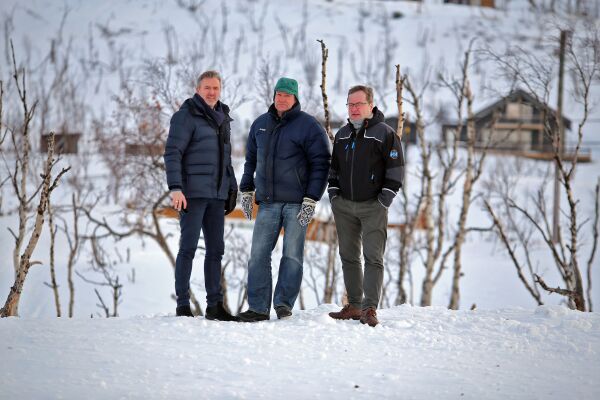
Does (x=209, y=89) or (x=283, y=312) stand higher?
(x=209, y=89)

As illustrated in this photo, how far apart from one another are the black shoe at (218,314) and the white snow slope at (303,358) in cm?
25

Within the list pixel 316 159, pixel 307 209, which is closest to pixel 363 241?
pixel 307 209

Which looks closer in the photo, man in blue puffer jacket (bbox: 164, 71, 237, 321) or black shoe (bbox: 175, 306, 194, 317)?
man in blue puffer jacket (bbox: 164, 71, 237, 321)

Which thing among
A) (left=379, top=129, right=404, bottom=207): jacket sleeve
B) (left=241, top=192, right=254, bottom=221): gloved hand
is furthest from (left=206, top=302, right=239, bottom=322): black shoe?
(left=379, top=129, right=404, bottom=207): jacket sleeve

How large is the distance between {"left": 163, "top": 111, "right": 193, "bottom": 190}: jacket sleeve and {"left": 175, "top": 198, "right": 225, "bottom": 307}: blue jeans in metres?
0.25

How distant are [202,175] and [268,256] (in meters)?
0.84

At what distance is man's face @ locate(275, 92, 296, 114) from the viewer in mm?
5562

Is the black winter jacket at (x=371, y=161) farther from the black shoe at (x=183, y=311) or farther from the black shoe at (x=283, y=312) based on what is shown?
the black shoe at (x=183, y=311)

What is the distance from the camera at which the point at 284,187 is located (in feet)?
18.2

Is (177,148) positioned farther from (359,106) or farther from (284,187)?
(359,106)

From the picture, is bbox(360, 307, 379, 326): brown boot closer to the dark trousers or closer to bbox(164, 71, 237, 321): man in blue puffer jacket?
the dark trousers

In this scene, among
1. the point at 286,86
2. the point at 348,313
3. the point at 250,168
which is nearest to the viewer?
the point at 286,86

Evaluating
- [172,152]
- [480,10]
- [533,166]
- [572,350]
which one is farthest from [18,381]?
[480,10]

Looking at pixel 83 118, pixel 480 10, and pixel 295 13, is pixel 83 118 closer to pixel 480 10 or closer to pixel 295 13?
pixel 295 13
